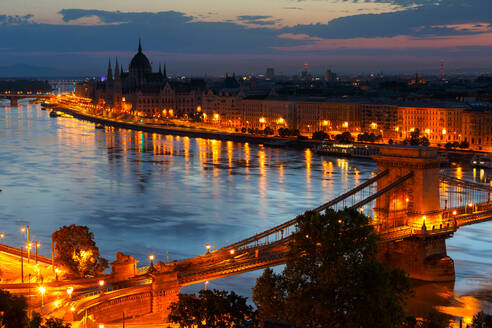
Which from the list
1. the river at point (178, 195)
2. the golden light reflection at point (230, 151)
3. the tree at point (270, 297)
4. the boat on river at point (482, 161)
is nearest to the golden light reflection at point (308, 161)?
the river at point (178, 195)

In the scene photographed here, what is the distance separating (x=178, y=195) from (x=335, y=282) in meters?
21.6

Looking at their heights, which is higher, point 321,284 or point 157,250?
point 321,284

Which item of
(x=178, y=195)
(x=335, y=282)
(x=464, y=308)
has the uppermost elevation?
(x=335, y=282)

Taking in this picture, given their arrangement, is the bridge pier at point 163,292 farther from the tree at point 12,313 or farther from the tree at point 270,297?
the tree at point 270,297

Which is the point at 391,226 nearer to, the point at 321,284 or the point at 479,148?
the point at 321,284

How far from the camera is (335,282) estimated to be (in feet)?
32.7

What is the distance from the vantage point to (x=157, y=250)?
2080 centimetres

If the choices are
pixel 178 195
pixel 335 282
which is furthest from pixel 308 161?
pixel 335 282

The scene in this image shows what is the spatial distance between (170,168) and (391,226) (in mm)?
24506

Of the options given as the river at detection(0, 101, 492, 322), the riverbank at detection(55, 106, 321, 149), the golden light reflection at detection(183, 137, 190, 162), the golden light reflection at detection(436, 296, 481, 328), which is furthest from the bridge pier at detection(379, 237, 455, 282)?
the riverbank at detection(55, 106, 321, 149)

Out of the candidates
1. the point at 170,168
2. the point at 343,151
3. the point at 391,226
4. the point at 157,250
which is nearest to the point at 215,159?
the point at 170,168

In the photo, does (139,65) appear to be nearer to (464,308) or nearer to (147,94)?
(147,94)

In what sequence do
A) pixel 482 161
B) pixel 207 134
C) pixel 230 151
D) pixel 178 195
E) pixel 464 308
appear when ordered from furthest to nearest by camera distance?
pixel 207 134 → pixel 230 151 → pixel 482 161 → pixel 178 195 → pixel 464 308

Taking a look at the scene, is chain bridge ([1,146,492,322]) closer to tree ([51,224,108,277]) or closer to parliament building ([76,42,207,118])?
tree ([51,224,108,277])
